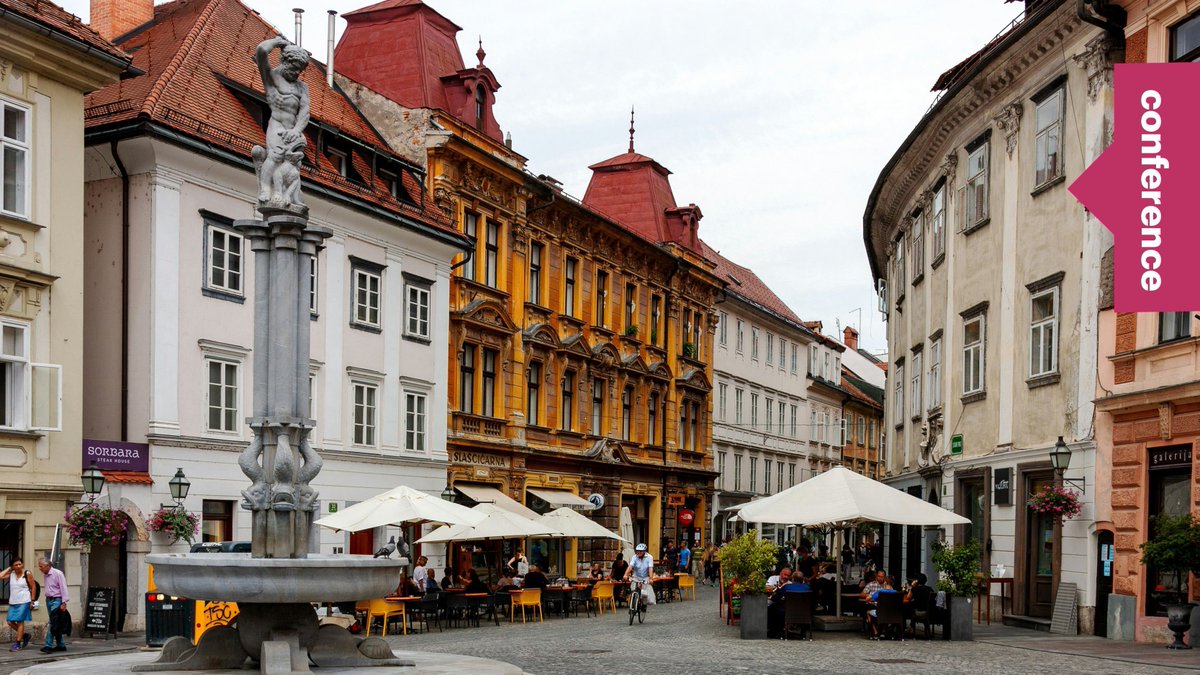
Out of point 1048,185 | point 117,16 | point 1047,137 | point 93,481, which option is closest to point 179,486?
point 93,481

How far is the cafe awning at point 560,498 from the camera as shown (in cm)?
4169

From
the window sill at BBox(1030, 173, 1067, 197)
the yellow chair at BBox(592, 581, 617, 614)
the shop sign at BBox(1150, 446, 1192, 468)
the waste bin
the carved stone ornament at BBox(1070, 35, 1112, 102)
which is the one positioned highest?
the carved stone ornament at BBox(1070, 35, 1112, 102)

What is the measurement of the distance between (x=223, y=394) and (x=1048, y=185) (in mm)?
16394

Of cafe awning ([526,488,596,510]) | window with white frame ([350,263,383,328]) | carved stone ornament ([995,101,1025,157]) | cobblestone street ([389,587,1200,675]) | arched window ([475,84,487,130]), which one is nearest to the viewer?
cobblestone street ([389,587,1200,675])

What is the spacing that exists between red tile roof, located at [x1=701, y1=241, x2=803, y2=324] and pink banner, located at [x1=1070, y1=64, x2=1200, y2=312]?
3970cm

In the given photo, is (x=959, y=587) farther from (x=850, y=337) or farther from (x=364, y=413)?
(x=850, y=337)

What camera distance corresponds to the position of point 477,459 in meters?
38.9

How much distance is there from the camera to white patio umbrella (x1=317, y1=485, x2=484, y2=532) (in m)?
25.6

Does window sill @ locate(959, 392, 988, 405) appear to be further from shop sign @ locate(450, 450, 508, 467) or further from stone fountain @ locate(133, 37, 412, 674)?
stone fountain @ locate(133, 37, 412, 674)

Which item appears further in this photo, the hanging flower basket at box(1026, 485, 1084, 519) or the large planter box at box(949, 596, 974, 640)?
the hanging flower basket at box(1026, 485, 1084, 519)

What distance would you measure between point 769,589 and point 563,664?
6.81 metres

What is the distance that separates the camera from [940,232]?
3198 centimetres

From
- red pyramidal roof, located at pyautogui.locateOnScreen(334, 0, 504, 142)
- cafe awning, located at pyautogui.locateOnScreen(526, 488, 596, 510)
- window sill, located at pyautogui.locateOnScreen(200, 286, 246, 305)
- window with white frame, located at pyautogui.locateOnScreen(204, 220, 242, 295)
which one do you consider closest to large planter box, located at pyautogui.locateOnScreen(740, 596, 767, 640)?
window sill, located at pyautogui.locateOnScreen(200, 286, 246, 305)

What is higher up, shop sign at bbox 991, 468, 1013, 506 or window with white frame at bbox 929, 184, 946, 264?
window with white frame at bbox 929, 184, 946, 264
